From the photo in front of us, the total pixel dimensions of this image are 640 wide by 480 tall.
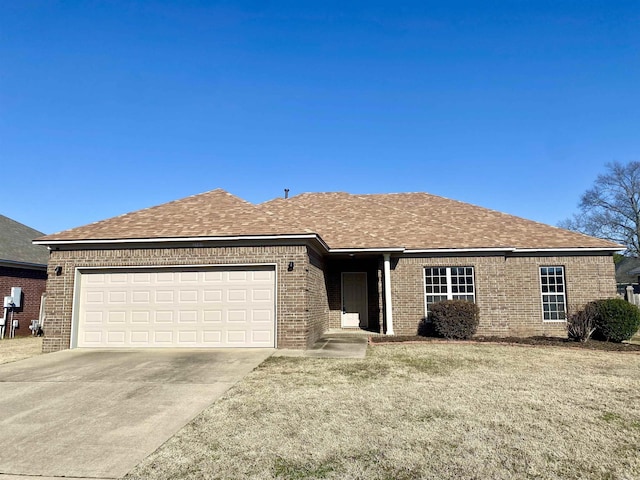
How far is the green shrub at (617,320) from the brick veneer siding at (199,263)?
31.0 ft

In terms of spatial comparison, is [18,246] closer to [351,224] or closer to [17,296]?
[17,296]

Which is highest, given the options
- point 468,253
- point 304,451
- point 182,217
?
point 182,217

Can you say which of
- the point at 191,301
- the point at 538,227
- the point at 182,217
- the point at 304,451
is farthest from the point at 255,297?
the point at 538,227

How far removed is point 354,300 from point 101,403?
11635 millimetres

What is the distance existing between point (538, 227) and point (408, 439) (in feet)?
48.4

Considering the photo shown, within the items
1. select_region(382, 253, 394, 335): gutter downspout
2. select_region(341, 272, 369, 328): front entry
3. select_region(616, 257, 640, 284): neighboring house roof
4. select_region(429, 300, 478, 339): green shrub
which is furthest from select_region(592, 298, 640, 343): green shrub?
select_region(616, 257, 640, 284): neighboring house roof

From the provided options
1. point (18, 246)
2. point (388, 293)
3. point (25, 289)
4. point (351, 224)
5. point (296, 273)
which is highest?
point (351, 224)

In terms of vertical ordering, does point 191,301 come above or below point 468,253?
below

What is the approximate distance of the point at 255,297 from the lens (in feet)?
37.5

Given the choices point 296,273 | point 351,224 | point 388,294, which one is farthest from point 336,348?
point 351,224

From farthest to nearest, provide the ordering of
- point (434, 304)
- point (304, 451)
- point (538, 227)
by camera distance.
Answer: point (538, 227) < point (434, 304) < point (304, 451)

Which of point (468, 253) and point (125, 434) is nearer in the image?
point (125, 434)

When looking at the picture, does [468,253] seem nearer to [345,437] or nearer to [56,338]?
[345,437]

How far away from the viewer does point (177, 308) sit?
38.0 ft
